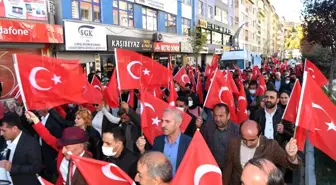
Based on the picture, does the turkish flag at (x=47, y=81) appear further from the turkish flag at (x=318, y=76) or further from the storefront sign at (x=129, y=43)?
the storefront sign at (x=129, y=43)

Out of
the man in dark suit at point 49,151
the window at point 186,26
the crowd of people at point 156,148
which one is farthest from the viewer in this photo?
the window at point 186,26

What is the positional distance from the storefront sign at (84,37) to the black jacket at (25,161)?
14.3 metres

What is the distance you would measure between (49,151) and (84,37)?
47.8ft

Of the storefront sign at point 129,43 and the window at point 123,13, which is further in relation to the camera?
the window at point 123,13

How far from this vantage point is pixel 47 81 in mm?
4930

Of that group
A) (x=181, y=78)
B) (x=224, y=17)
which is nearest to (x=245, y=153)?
(x=181, y=78)

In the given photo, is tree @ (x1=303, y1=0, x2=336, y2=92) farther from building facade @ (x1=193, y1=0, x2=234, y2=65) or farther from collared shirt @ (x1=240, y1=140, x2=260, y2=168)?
building facade @ (x1=193, y1=0, x2=234, y2=65)

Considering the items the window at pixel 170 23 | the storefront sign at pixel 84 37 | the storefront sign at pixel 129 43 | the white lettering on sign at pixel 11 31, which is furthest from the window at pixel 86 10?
the window at pixel 170 23

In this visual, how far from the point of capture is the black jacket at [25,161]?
3.94 metres

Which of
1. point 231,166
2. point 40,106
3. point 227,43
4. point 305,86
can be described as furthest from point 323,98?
point 227,43

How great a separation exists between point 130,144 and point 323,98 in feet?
9.23

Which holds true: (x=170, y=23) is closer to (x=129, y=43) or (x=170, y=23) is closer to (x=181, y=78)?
(x=129, y=43)

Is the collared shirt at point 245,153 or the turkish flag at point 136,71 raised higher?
the turkish flag at point 136,71

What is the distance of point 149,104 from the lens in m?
5.05
